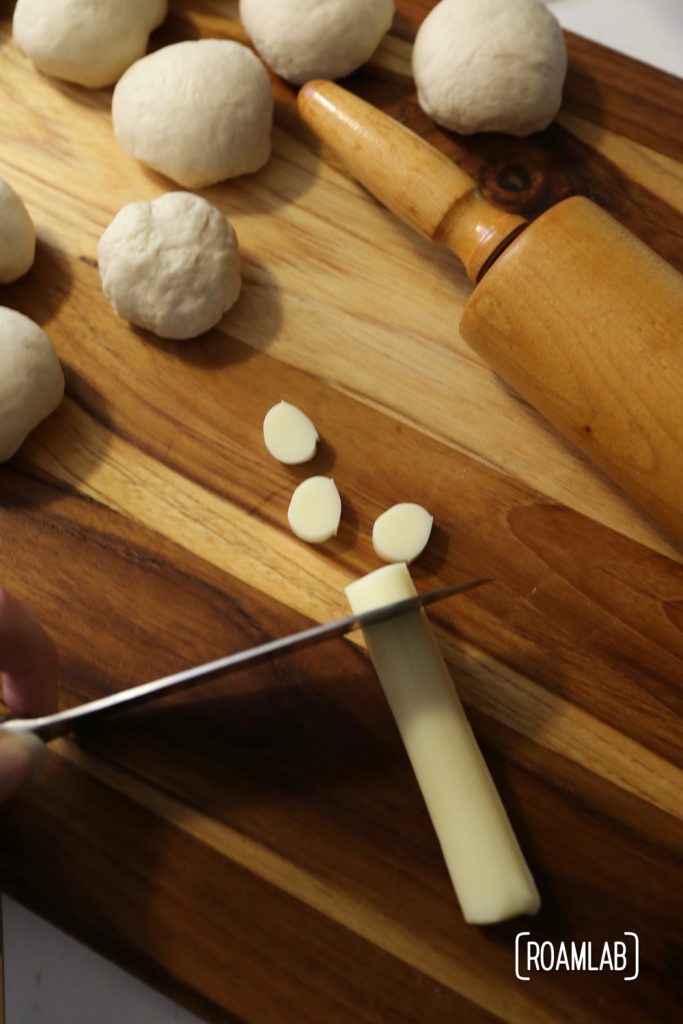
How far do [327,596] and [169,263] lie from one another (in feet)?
1.81

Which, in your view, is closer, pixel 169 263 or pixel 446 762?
pixel 446 762

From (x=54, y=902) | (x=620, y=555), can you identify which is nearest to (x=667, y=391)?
(x=620, y=555)

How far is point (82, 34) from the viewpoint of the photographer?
1533 mm

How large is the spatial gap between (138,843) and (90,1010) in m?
0.27

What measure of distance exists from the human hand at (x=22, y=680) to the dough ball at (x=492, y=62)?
1070 mm

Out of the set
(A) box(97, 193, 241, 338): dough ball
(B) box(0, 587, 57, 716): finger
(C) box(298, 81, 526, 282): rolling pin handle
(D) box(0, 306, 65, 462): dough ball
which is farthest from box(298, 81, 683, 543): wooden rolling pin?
(B) box(0, 587, 57, 716): finger

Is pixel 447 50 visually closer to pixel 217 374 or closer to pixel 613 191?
pixel 613 191

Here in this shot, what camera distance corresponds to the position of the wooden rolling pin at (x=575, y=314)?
4.26ft

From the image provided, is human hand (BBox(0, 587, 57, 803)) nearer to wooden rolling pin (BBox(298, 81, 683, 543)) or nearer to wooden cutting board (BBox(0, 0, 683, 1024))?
wooden cutting board (BBox(0, 0, 683, 1024))

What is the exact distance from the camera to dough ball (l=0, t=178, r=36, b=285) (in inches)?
55.3

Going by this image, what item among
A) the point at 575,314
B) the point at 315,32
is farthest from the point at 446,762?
the point at 315,32

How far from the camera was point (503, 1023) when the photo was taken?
1153mm

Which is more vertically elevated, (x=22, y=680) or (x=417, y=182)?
(x=417, y=182)

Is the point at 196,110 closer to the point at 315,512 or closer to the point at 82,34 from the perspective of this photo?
the point at 82,34
